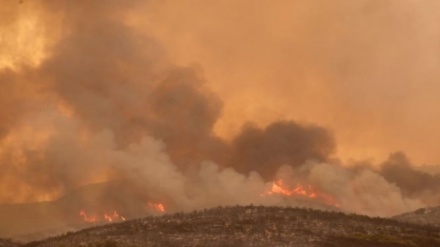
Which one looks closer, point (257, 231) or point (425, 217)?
point (257, 231)

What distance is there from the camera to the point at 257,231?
2943 inches

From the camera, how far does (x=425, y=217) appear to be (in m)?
104

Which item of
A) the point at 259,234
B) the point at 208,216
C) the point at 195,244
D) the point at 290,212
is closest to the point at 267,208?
the point at 290,212

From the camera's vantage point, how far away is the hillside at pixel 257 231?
70.2 metres

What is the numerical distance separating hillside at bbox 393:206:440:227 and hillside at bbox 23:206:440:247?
10.4 metres

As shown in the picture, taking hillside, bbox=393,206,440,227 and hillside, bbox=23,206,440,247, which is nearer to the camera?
hillside, bbox=23,206,440,247

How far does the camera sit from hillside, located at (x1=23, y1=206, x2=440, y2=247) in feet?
230

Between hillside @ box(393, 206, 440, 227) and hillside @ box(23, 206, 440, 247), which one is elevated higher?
hillside @ box(393, 206, 440, 227)

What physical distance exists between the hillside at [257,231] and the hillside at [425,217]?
34.0ft

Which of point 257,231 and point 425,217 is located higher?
point 425,217

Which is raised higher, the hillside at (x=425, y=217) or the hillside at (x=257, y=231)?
the hillside at (x=425, y=217)

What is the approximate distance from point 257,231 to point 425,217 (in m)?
42.0

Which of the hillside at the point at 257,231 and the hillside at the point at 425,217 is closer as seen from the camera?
the hillside at the point at 257,231

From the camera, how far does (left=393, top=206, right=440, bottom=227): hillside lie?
97.9 metres
